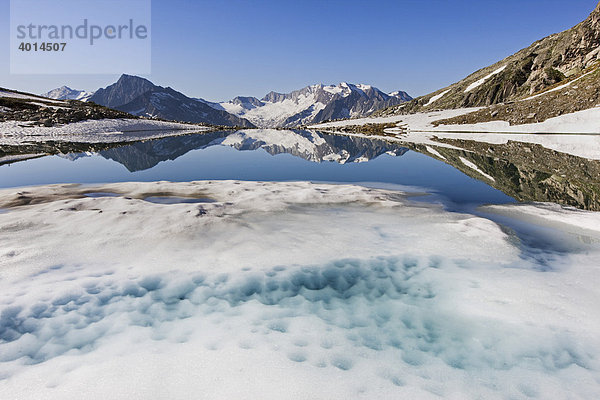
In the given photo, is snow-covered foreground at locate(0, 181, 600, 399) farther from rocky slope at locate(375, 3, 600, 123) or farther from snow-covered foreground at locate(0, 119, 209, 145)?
rocky slope at locate(375, 3, 600, 123)

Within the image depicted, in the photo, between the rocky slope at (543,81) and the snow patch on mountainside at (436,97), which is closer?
the rocky slope at (543,81)

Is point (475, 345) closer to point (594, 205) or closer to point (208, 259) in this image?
point (208, 259)

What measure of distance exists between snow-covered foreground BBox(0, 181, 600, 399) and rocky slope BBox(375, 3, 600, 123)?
58.4 meters

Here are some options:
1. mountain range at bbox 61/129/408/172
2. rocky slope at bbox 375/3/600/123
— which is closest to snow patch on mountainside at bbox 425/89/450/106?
rocky slope at bbox 375/3/600/123

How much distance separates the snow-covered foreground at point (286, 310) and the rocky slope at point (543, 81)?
5841 cm

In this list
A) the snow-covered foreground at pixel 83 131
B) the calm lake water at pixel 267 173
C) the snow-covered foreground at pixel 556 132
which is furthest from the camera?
the snow-covered foreground at pixel 83 131

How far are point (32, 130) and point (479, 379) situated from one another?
8440 cm

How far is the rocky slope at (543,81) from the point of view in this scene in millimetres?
51719

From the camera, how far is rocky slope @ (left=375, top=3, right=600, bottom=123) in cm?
5172

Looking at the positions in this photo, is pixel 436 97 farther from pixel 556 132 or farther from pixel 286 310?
pixel 286 310

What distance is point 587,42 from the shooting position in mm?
→ 90000

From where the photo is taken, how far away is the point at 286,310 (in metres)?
6.12

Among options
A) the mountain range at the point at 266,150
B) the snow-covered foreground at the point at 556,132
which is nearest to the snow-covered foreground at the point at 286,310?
the mountain range at the point at 266,150

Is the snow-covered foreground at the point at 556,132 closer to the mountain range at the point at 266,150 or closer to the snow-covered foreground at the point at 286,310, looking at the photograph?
the mountain range at the point at 266,150
